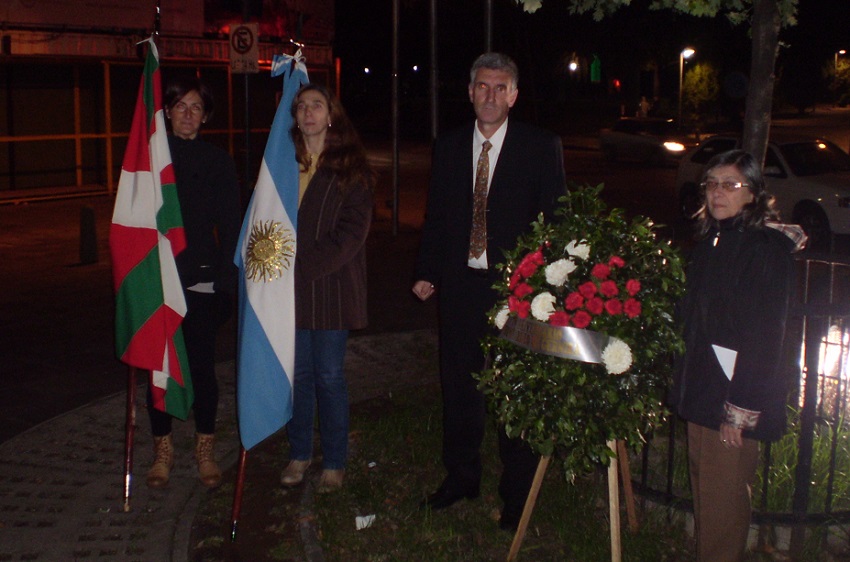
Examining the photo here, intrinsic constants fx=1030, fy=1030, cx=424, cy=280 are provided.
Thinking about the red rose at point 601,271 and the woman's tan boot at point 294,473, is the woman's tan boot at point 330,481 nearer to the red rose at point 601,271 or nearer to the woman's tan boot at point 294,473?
the woman's tan boot at point 294,473

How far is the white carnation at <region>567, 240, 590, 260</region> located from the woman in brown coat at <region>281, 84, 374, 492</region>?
57.3 inches

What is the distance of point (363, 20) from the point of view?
60.7 m

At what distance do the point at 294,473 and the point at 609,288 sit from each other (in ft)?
8.06

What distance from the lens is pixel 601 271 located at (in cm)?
381

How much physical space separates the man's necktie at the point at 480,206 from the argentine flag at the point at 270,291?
88 centimetres

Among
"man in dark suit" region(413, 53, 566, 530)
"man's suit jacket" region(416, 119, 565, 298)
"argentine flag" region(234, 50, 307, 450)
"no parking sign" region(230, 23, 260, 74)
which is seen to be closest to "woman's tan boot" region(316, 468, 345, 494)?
"argentine flag" region(234, 50, 307, 450)

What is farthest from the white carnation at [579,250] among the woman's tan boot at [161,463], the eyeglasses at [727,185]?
the woman's tan boot at [161,463]

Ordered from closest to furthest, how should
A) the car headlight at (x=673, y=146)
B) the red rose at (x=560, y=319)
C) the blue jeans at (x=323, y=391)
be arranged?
the red rose at (x=560, y=319) < the blue jeans at (x=323, y=391) < the car headlight at (x=673, y=146)

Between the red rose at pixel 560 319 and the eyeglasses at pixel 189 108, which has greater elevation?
the eyeglasses at pixel 189 108

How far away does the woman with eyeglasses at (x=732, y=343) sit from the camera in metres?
3.63

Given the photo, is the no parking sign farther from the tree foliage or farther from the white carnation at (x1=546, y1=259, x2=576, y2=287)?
the tree foliage

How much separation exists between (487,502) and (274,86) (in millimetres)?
23952

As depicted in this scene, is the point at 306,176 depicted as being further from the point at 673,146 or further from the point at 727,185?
the point at 673,146

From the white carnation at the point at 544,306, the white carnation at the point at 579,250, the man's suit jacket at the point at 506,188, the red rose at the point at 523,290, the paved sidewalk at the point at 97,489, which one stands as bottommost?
the paved sidewalk at the point at 97,489
